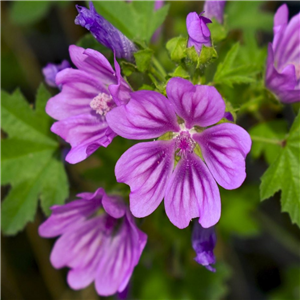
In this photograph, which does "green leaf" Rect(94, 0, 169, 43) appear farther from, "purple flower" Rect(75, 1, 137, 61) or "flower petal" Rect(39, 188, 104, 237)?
"flower petal" Rect(39, 188, 104, 237)

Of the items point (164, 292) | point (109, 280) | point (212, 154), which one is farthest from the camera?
point (164, 292)

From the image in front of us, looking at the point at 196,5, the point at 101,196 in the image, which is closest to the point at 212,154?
the point at 101,196

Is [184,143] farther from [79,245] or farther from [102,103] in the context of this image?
[79,245]

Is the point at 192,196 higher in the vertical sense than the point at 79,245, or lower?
higher

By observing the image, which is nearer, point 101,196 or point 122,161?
point 122,161

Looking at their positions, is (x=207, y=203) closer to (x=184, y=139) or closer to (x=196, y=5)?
(x=184, y=139)

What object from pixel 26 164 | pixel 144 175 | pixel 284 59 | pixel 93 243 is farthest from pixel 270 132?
pixel 26 164

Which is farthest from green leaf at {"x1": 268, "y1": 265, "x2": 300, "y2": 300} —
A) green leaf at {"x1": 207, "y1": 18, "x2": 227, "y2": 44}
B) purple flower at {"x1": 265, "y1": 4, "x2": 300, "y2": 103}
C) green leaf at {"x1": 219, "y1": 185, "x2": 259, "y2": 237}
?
green leaf at {"x1": 207, "y1": 18, "x2": 227, "y2": 44}

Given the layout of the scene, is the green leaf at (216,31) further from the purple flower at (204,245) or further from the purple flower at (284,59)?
the purple flower at (204,245)
